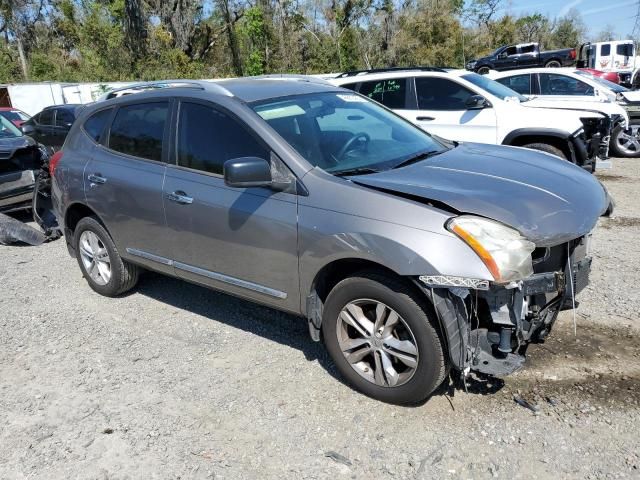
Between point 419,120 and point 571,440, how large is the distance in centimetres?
640

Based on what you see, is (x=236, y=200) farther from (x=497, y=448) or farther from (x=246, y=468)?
(x=497, y=448)

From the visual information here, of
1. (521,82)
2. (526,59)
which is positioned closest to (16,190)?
(521,82)

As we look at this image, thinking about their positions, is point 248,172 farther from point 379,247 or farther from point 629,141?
point 629,141

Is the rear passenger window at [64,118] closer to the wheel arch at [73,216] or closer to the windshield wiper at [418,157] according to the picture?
the wheel arch at [73,216]

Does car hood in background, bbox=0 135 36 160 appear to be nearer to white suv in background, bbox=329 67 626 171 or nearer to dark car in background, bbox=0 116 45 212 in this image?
dark car in background, bbox=0 116 45 212

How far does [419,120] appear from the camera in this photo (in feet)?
28.2

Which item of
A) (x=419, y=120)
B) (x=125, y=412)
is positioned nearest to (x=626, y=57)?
(x=419, y=120)

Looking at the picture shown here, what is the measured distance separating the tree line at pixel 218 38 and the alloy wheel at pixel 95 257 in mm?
30904

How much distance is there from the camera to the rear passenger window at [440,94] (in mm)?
8398

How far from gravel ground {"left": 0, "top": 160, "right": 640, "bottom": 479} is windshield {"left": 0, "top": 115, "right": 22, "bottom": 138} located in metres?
5.29

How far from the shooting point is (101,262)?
5.04 m

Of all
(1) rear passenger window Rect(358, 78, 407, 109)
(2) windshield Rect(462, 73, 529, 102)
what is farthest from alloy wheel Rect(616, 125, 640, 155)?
(1) rear passenger window Rect(358, 78, 407, 109)

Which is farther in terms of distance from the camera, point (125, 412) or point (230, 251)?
point (230, 251)

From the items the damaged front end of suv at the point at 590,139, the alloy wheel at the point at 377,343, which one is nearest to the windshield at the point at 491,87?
the damaged front end of suv at the point at 590,139
